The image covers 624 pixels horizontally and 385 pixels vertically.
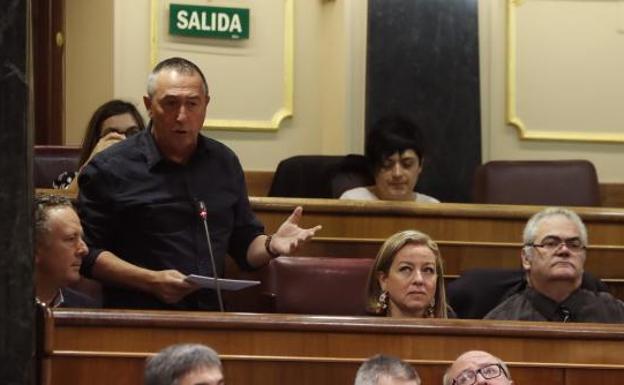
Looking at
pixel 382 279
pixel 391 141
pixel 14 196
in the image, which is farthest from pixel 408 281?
pixel 14 196

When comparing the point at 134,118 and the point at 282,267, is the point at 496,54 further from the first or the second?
the point at 282,267

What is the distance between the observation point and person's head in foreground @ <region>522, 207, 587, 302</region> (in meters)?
2.32

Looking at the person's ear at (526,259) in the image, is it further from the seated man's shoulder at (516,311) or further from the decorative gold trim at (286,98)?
the decorative gold trim at (286,98)

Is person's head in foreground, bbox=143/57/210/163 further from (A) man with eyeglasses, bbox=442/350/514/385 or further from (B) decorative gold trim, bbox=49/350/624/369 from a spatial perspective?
(A) man with eyeglasses, bbox=442/350/514/385

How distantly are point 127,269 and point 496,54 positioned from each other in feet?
6.45

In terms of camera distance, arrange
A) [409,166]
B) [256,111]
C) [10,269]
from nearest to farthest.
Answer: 1. [10,269]
2. [409,166]
3. [256,111]

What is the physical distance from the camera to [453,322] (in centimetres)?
188

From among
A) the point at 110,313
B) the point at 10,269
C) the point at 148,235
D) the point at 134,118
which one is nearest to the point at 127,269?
the point at 148,235

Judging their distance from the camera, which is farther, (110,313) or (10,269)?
(110,313)

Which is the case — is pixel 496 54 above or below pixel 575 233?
above

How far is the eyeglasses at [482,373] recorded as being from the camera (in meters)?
1.75

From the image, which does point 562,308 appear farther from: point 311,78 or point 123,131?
point 311,78

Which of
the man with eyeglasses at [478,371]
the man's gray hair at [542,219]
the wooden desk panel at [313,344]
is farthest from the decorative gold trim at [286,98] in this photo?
the man with eyeglasses at [478,371]

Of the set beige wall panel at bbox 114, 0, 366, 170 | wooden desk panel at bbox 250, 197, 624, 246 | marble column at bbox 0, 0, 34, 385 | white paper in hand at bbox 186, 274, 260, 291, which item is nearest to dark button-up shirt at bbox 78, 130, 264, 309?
white paper in hand at bbox 186, 274, 260, 291
